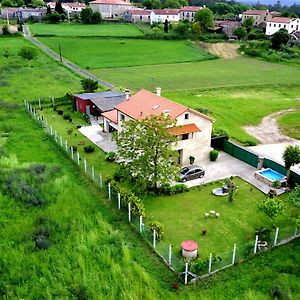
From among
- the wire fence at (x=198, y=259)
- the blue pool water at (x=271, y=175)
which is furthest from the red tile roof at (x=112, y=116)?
the blue pool water at (x=271, y=175)

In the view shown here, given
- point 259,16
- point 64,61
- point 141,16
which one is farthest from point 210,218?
point 259,16

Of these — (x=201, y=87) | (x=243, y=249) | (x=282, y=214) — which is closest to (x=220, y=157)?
(x=282, y=214)

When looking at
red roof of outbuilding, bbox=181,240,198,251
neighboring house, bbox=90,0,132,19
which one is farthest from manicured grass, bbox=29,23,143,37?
red roof of outbuilding, bbox=181,240,198,251

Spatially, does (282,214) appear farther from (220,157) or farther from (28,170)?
(28,170)

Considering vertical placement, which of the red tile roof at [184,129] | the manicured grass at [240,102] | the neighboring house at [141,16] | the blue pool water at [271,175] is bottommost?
the manicured grass at [240,102]

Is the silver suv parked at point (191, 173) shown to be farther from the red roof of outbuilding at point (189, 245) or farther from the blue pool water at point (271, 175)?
the red roof of outbuilding at point (189, 245)

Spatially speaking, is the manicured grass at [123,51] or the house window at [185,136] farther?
the manicured grass at [123,51]

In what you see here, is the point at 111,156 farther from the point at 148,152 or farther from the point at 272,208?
the point at 272,208
